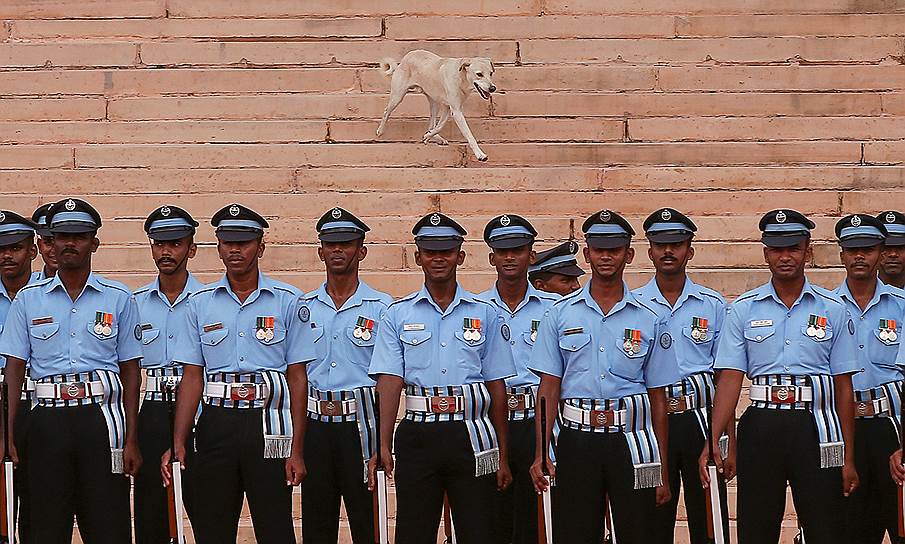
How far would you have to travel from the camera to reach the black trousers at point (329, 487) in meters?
8.64

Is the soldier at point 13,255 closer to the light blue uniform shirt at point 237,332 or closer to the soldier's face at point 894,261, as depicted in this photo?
the light blue uniform shirt at point 237,332

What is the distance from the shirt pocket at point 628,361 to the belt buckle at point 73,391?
271 cm

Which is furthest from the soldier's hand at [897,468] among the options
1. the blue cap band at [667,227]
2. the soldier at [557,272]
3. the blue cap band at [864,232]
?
the soldier at [557,272]

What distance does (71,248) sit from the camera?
8.20 meters

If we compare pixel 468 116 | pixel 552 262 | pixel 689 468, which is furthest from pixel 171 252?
pixel 468 116

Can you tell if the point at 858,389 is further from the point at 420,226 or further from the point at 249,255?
the point at 249,255

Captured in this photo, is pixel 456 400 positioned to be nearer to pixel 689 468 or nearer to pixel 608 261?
pixel 608 261

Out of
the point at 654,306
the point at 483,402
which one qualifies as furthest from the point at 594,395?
the point at 654,306

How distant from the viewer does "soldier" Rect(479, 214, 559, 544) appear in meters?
8.67

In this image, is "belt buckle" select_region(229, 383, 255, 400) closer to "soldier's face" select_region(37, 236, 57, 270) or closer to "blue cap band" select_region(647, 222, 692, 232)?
"soldier's face" select_region(37, 236, 57, 270)

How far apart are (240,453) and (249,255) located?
1037mm

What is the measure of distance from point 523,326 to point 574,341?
1.19m

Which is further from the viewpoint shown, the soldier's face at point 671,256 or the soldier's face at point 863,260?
the soldier's face at point 671,256

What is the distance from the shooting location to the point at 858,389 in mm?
8570
